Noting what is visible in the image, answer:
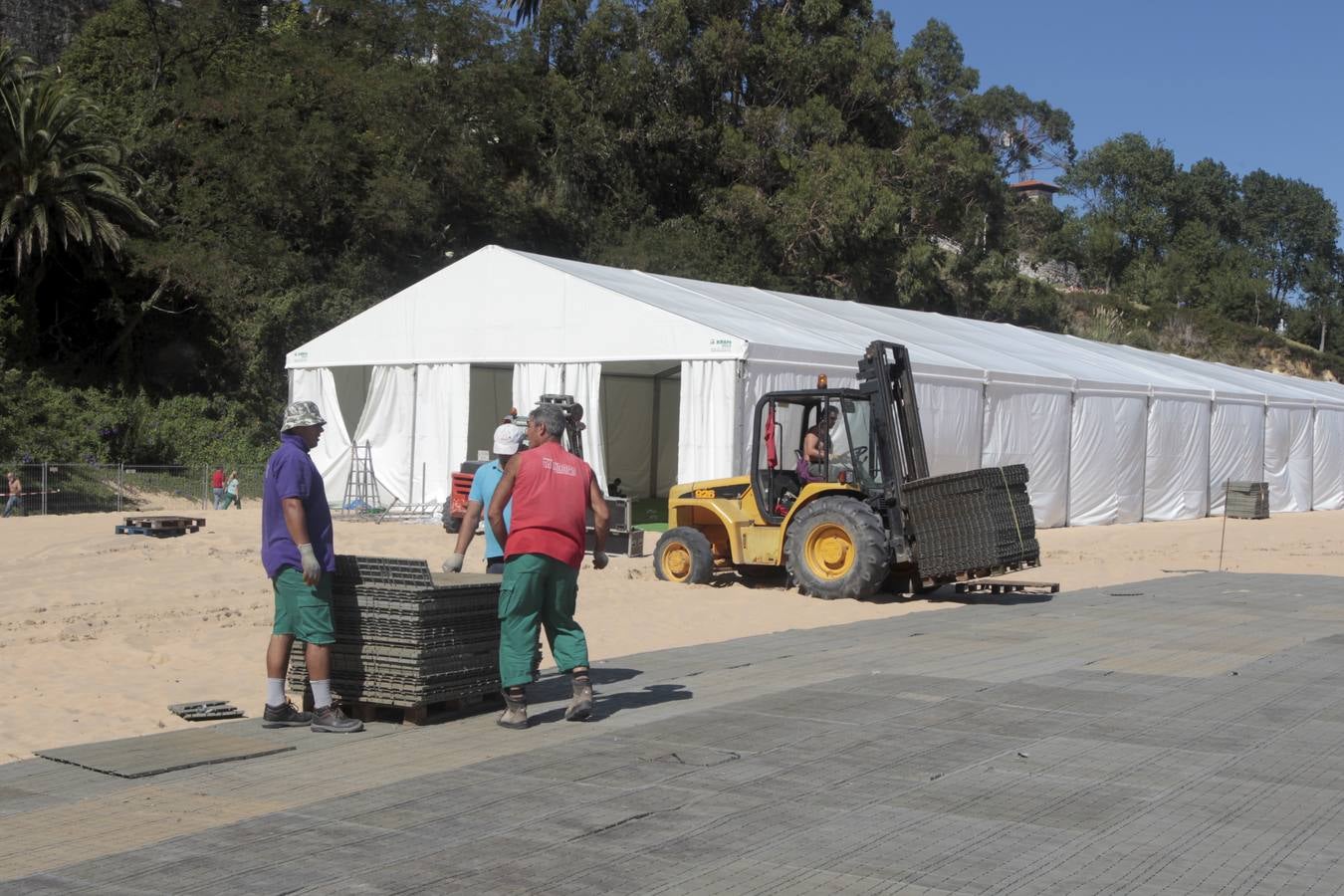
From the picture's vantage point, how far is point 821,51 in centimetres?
5162

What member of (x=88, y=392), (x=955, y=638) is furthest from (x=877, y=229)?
(x=955, y=638)

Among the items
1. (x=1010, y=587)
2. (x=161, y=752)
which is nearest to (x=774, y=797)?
(x=161, y=752)

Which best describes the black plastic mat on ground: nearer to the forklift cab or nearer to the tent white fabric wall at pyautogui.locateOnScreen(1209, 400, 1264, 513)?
the forklift cab

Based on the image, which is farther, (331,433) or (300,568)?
(331,433)

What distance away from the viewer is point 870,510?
50.4 ft

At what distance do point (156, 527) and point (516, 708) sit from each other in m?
14.7

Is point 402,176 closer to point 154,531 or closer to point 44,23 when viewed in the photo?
point 44,23

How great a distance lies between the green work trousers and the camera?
807 cm

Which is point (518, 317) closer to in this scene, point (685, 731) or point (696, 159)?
point (685, 731)

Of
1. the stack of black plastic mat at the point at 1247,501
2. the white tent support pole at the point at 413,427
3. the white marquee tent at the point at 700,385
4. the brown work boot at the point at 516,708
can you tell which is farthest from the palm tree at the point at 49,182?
the brown work boot at the point at 516,708

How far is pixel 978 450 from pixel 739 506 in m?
9.75

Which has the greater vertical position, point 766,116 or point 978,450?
point 766,116

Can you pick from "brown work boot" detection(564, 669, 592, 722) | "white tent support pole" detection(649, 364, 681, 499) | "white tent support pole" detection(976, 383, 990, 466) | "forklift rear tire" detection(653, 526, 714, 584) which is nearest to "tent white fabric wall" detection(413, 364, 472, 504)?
"white tent support pole" detection(649, 364, 681, 499)

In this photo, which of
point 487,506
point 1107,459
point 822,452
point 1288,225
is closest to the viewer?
point 487,506
